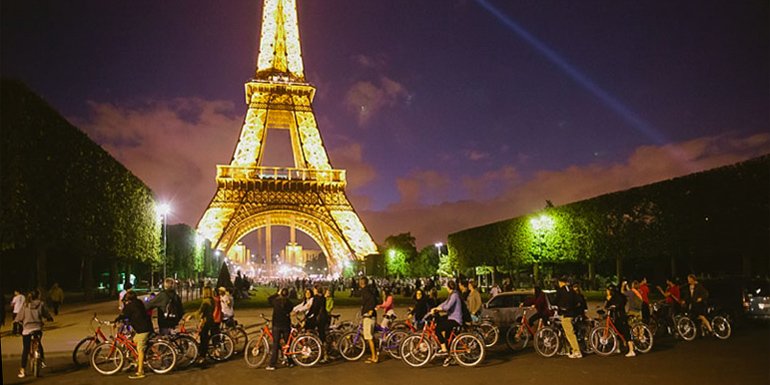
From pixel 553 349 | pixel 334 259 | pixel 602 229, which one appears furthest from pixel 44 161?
pixel 334 259

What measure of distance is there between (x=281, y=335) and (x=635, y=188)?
29.9 meters

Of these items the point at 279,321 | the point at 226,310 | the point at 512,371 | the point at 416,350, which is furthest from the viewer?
the point at 226,310

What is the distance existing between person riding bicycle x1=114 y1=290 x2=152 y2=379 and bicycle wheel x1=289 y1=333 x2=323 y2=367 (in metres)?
2.93

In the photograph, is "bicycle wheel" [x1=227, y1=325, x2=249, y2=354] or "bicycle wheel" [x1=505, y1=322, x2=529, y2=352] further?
"bicycle wheel" [x1=505, y1=322, x2=529, y2=352]

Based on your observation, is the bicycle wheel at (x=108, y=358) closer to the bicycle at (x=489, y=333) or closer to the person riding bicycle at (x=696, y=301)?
the bicycle at (x=489, y=333)

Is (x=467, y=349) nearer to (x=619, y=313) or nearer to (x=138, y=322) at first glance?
(x=619, y=313)

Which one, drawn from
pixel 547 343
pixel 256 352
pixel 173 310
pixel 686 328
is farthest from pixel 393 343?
pixel 686 328

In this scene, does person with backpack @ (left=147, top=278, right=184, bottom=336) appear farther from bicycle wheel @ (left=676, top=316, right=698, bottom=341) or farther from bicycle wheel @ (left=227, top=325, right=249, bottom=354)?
bicycle wheel @ (left=676, top=316, right=698, bottom=341)

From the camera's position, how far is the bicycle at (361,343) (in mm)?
13430

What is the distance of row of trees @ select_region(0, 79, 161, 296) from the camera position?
23.2m

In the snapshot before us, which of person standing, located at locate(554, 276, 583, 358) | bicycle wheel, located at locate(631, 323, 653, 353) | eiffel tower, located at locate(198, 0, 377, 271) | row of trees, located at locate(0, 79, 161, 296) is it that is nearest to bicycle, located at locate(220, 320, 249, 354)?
person standing, located at locate(554, 276, 583, 358)

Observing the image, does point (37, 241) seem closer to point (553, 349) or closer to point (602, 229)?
point (553, 349)

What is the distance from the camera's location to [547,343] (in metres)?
13.6

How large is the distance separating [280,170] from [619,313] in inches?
1979
